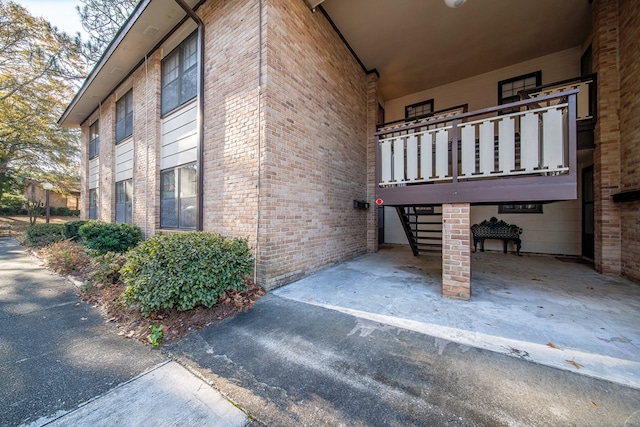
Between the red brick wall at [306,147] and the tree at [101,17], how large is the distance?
10251 mm

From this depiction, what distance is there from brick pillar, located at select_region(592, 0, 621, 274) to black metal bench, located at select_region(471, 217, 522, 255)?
226cm

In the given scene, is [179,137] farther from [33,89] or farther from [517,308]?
[33,89]

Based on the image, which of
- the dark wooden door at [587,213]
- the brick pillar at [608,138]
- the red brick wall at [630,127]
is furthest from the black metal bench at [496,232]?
the red brick wall at [630,127]

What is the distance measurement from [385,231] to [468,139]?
6.51 metres

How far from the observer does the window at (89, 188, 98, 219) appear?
426 inches

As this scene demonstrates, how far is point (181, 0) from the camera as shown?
Answer: 5031mm

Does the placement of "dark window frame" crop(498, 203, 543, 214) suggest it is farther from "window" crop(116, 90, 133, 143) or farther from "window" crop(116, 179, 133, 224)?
"window" crop(116, 90, 133, 143)

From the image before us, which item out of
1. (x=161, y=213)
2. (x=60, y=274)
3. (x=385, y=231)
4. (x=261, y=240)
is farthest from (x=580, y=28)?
(x=60, y=274)

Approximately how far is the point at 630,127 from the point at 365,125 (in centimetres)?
582

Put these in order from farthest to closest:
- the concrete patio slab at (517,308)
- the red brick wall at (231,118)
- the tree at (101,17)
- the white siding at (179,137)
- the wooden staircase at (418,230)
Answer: the tree at (101,17) < the wooden staircase at (418,230) < the white siding at (179,137) < the red brick wall at (231,118) < the concrete patio slab at (517,308)

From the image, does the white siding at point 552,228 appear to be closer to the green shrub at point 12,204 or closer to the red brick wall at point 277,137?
the red brick wall at point 277,137

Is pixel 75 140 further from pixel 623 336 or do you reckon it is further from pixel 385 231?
pixel 623 336

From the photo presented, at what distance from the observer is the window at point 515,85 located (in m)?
7.34

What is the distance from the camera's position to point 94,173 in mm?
Result: 10977
